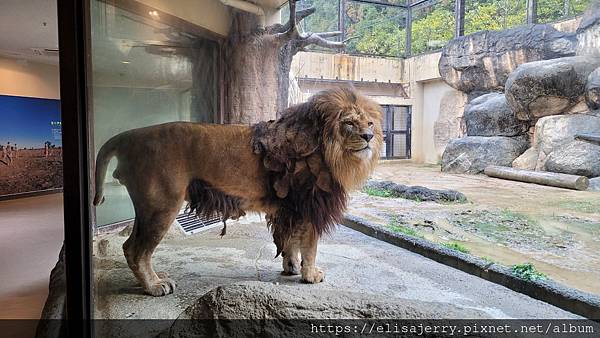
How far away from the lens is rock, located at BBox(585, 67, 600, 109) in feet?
4.30

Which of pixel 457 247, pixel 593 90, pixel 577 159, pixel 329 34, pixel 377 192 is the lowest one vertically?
pixel 457 247

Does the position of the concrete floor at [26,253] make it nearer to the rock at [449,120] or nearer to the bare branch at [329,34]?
the bare branch at [329,34]

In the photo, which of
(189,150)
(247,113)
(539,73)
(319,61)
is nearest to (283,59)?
(319,61)

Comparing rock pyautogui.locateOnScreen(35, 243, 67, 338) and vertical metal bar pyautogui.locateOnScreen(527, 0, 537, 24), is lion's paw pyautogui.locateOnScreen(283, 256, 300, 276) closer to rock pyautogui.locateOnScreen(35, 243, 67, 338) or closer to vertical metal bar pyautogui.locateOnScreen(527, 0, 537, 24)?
rock pyautogui.locateOnScreen(35, 243, 67, 338)

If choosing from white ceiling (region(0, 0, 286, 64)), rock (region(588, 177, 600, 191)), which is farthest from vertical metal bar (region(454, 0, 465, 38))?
white ceiling (region(0, 0, 286, 64))

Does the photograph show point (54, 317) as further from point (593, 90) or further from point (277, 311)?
point (593, 90)

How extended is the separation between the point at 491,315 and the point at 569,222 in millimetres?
458

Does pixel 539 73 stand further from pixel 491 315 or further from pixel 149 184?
pixel 149 184

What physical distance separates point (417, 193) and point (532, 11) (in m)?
1.07

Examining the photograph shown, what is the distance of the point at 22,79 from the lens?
6.01m

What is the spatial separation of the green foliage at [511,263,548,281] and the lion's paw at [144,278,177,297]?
1.35 metres

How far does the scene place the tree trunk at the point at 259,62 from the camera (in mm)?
1648

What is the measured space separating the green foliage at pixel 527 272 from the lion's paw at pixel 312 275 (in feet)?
2.56

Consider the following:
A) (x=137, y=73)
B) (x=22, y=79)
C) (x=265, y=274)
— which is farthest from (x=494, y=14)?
(x=22, y=79)
